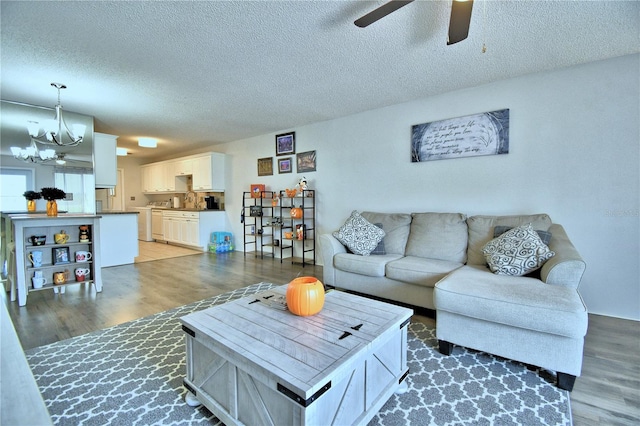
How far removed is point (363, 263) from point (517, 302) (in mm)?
1466

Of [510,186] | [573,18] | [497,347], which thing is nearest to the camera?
[497,347]

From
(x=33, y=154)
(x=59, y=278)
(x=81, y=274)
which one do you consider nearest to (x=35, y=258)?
(x=59, y=278)

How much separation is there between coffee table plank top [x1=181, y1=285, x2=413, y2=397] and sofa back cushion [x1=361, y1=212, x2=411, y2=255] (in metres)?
1.60

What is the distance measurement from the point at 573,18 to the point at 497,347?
2.33 metres

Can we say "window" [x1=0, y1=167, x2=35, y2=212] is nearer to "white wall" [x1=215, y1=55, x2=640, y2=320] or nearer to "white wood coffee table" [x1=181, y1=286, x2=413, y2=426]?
"white wood coffee table" [x1=181, y1=286, x2=413, y2=426]

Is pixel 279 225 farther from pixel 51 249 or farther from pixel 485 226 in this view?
pixel 485 226

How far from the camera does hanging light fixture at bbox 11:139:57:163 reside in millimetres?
3900

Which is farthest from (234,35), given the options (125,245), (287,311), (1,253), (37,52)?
(1,253)

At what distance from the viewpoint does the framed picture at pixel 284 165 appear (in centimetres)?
521

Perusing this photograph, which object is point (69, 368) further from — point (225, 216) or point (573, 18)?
point (225, 216)

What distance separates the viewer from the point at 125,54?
252 cm

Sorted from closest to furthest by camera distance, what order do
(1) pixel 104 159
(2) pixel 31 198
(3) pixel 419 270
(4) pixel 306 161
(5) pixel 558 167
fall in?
(3) pixel 419 270, (5) pixel 558 167, (2) pixel 31 198, (1) pixel 104 159, (4) pixel 306 161

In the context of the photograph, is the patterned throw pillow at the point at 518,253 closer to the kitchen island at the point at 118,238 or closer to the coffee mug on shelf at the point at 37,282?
the coffee mug on shelf at the point at 37,282

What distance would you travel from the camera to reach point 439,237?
3129 millimetres
